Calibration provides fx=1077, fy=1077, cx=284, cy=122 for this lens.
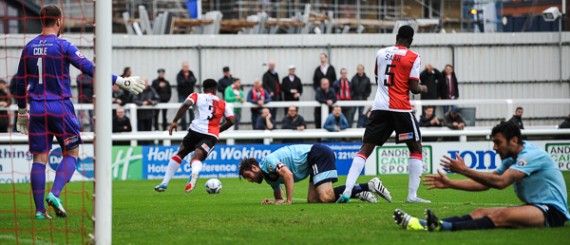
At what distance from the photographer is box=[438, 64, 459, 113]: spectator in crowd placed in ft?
95.9

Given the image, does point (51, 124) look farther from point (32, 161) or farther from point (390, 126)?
point (32, 161)

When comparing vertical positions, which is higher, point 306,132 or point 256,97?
point 256,97

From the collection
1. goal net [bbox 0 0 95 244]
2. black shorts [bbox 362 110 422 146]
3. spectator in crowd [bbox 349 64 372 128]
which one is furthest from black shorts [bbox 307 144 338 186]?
spectator in crowd [bbox 349 64 372 128]

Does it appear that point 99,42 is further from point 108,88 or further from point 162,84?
point 162,84

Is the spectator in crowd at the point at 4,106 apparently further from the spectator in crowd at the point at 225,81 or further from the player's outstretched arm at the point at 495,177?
the player's outstretched arm at the point at 495,177

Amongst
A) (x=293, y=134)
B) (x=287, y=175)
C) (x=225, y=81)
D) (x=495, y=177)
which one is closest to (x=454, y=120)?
(x=293, y=134)

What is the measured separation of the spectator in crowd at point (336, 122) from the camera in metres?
26.4

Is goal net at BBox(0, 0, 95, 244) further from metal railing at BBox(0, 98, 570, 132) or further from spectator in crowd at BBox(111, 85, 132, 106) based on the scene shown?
metal railing at BBox(0, 98, 570, 132)

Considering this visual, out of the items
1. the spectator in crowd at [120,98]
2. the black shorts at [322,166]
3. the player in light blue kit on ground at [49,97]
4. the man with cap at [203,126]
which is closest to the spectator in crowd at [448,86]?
the spectator in crowd at [120,98]

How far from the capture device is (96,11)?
8.96 metres

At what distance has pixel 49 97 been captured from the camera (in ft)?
38.8

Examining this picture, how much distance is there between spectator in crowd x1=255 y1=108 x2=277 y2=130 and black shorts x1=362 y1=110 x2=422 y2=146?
12842 mm

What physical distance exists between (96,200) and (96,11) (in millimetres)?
1570

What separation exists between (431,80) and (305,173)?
15.0m
